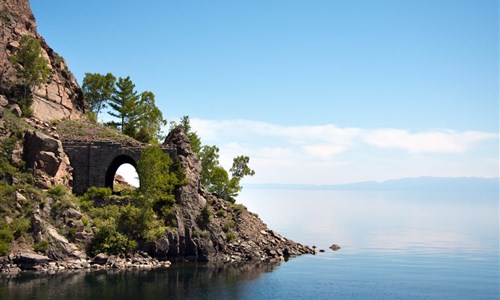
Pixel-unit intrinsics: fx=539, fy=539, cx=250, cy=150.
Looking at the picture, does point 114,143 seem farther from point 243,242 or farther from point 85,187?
point 243,242

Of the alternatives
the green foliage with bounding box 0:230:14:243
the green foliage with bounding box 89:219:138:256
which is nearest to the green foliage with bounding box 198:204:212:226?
the green foliage with bounding box 89:219:138:256

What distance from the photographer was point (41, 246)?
66.1 m

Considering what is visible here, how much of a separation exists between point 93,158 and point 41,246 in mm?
20301

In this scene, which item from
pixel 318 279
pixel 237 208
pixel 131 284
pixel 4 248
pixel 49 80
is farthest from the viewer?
pixel 49 80

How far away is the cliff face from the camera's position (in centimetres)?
8800

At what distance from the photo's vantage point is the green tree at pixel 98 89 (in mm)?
112438

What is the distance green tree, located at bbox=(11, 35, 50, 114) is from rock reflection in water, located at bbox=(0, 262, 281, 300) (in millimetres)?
34829

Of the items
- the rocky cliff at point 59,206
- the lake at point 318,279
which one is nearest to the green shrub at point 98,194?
the rocky cliff at point 59,206

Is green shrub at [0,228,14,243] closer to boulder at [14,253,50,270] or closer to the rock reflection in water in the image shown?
boulder at [14,253,50,270]

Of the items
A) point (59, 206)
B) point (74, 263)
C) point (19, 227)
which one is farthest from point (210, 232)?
point (19, 227)

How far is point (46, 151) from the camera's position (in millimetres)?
76750

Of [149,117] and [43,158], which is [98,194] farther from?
[149,117]

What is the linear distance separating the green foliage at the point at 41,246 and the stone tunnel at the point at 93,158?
16.5 m

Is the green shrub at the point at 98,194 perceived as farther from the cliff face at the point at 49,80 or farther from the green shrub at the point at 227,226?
the green shrub at the point at 227,226
